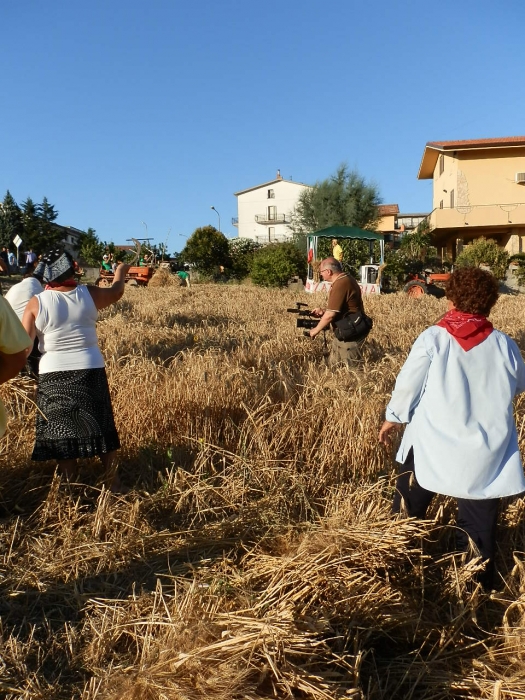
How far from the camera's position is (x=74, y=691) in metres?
2.25

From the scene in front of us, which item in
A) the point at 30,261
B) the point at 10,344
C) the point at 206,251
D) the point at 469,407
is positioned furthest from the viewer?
the point at 206,251

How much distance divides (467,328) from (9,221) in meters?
53.5

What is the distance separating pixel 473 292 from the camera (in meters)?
2.78

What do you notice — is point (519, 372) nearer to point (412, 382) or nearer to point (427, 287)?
point (412, 382)

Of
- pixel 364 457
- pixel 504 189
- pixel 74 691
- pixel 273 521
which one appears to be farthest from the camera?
pixel 504 189

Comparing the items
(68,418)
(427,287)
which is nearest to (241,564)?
(68,418)

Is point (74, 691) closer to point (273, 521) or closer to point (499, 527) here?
point (273, 521)

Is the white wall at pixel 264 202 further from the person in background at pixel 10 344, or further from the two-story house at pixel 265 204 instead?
the person in background at pixel 10 344

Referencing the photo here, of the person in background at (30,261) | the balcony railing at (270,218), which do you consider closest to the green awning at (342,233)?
the person in background at (30,261)

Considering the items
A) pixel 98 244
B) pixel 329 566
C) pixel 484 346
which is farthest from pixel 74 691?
pixel 98 244

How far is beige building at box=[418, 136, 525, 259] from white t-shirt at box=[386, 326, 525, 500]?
30.3 meters

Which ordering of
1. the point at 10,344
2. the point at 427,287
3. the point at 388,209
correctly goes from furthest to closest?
the point at 388,209, the point at 427,287, the point at 10,344

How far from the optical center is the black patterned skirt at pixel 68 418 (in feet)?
12.1

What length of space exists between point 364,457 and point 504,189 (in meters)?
30.5
